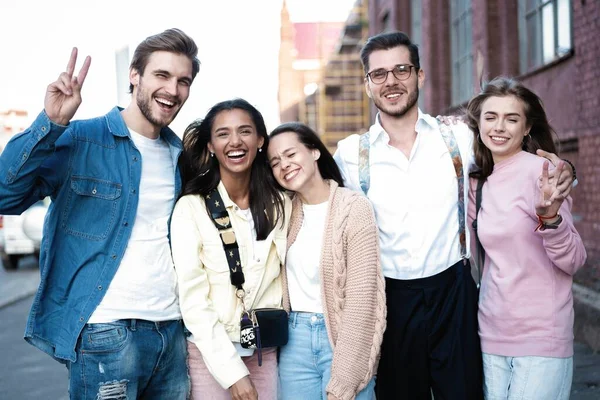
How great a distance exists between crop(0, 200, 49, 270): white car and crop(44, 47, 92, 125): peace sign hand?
1392 cm

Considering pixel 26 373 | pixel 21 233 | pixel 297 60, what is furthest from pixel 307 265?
pixel 297 60

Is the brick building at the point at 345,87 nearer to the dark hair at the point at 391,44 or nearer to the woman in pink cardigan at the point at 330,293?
the dark hair at the point at 391,44

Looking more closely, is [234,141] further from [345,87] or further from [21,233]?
[345,87]

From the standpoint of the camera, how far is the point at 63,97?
2.87 m

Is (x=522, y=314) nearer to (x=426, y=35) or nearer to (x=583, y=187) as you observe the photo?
(x=583, y=187)

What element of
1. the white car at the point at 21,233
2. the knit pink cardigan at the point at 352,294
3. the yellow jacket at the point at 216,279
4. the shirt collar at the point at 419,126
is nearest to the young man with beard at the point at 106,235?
the yellow jacket at the point at 216,279

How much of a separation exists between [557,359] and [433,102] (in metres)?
10.6

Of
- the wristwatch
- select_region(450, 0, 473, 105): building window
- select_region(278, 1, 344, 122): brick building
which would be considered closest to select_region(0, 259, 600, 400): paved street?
the wristwatch

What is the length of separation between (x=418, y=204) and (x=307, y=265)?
736mm

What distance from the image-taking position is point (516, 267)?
3.28m

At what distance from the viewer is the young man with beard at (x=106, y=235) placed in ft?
9.48

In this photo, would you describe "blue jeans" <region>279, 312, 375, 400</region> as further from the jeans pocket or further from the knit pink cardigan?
the jeans pocket

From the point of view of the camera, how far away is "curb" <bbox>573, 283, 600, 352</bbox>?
20.6ft

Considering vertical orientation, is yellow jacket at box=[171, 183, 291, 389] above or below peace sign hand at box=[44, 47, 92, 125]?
below
